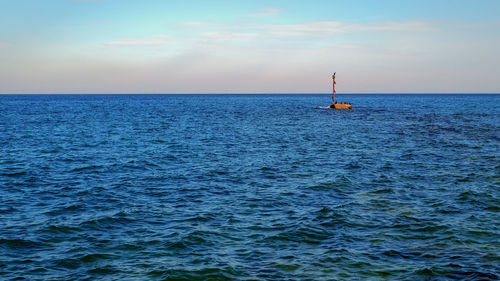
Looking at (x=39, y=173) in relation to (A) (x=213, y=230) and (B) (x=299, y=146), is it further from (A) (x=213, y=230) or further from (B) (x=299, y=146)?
(B) (x=299, y=146)

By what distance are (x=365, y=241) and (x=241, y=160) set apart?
1852 cm

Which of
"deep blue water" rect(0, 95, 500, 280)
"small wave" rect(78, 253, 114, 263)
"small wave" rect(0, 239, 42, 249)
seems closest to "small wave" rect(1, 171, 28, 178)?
"deep blue water" rect(0, 95, 500, 280)

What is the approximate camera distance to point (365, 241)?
14.7 metres

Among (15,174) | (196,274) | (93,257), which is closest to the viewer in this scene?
(196,274)

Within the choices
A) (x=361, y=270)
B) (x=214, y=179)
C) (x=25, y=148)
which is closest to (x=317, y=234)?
(x=361, y=270)

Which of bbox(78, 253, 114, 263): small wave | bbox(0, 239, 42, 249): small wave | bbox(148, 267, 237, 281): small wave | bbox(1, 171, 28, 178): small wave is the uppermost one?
bbox(1, 171, 28, 178): small wave

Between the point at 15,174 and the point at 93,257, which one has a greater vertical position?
the point at 15,174

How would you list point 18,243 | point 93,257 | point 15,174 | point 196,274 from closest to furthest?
point 196,274, point 93,257, point 18,243, point 15,174

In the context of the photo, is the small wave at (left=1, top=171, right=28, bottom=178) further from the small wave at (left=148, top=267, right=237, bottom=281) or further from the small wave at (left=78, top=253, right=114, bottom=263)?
the small wave at (left=148, top=267, right=237, bottom=281)

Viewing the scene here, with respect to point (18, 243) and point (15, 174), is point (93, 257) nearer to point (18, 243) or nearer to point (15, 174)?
point (18, 243)

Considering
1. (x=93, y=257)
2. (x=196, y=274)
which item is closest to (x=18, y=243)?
(x=93, y=257)

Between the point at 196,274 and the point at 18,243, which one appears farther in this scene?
the point at 18,243

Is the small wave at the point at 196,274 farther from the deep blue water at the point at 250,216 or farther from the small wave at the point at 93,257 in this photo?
the small wave at the point at 93,257

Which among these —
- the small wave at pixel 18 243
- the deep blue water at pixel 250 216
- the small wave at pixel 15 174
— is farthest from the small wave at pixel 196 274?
the small wave at pixel 15 174
